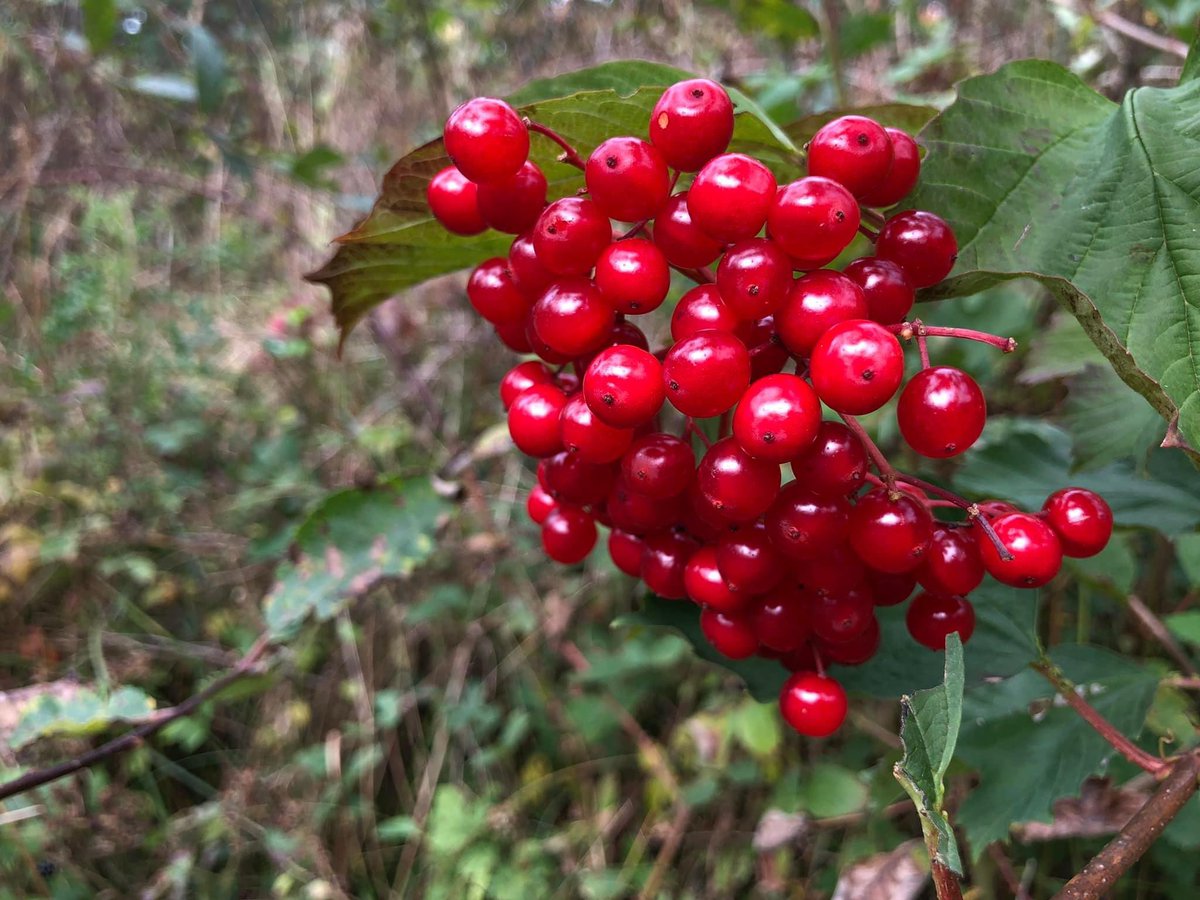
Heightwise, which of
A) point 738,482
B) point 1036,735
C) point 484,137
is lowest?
point 1036,735

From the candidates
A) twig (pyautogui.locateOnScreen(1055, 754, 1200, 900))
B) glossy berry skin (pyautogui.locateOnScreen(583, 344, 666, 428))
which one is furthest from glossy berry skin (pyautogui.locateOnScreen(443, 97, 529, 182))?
twig (pyautogui.locateOnScreen(1055, 754, 1200, 900))

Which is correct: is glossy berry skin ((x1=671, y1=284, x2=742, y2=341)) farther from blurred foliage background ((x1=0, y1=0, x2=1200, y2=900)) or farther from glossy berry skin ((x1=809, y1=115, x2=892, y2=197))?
blurred foliage background ((x1=0, y1=0, x2=1200, y2=900))

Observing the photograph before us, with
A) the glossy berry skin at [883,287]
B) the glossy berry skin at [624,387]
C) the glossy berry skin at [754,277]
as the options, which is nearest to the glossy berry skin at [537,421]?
the glossy berry skin at [624,387]

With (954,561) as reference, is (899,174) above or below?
above

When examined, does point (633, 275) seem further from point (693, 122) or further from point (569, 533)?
point (569, 533)

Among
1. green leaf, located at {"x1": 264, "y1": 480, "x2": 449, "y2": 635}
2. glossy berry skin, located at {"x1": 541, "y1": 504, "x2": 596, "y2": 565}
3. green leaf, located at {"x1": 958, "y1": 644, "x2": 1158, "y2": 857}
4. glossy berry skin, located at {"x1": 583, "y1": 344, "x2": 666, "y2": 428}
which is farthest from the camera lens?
green leaf, located at {"x1": 264, "y1": 480, "x2": 449, "y2": 635}

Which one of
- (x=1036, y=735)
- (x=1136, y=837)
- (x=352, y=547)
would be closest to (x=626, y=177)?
(x=1136, y=837)
